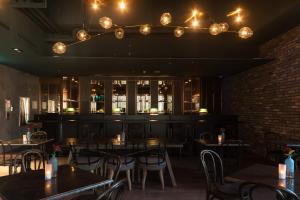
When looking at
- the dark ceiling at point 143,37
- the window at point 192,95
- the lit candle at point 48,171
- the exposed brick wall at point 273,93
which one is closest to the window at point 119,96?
the dark ceiling at point 143,37

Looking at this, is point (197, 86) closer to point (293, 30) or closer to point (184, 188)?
point (293, 30)

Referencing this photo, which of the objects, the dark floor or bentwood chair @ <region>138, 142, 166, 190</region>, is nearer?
the dark floor

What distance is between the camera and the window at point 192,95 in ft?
39.8

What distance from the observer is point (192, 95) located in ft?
40.1

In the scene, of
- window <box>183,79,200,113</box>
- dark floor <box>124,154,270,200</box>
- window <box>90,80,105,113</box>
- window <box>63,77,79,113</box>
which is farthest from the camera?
window <box>183,79,200,113</box>

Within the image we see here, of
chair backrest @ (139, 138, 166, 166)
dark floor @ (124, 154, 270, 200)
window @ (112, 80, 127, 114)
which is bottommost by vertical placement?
dark floor @ (124, 154, 270, 200)

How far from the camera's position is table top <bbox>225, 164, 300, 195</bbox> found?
251 centimetres

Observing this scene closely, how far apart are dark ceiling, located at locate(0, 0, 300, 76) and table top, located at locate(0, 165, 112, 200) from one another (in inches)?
119

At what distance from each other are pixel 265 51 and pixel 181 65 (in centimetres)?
238

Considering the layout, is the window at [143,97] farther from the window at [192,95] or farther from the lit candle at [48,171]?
the lit candle at [48,171]

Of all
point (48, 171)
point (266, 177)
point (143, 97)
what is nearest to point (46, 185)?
point (48, 171)

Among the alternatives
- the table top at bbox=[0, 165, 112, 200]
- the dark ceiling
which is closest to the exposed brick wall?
the dark ceiling

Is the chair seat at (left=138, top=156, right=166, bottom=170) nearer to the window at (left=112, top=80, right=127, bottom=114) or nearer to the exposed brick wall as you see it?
the exposed brick wall

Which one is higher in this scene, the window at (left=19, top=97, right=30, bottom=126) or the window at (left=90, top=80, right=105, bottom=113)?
the window at (left=90, top=80, right=105, bottom=113)
